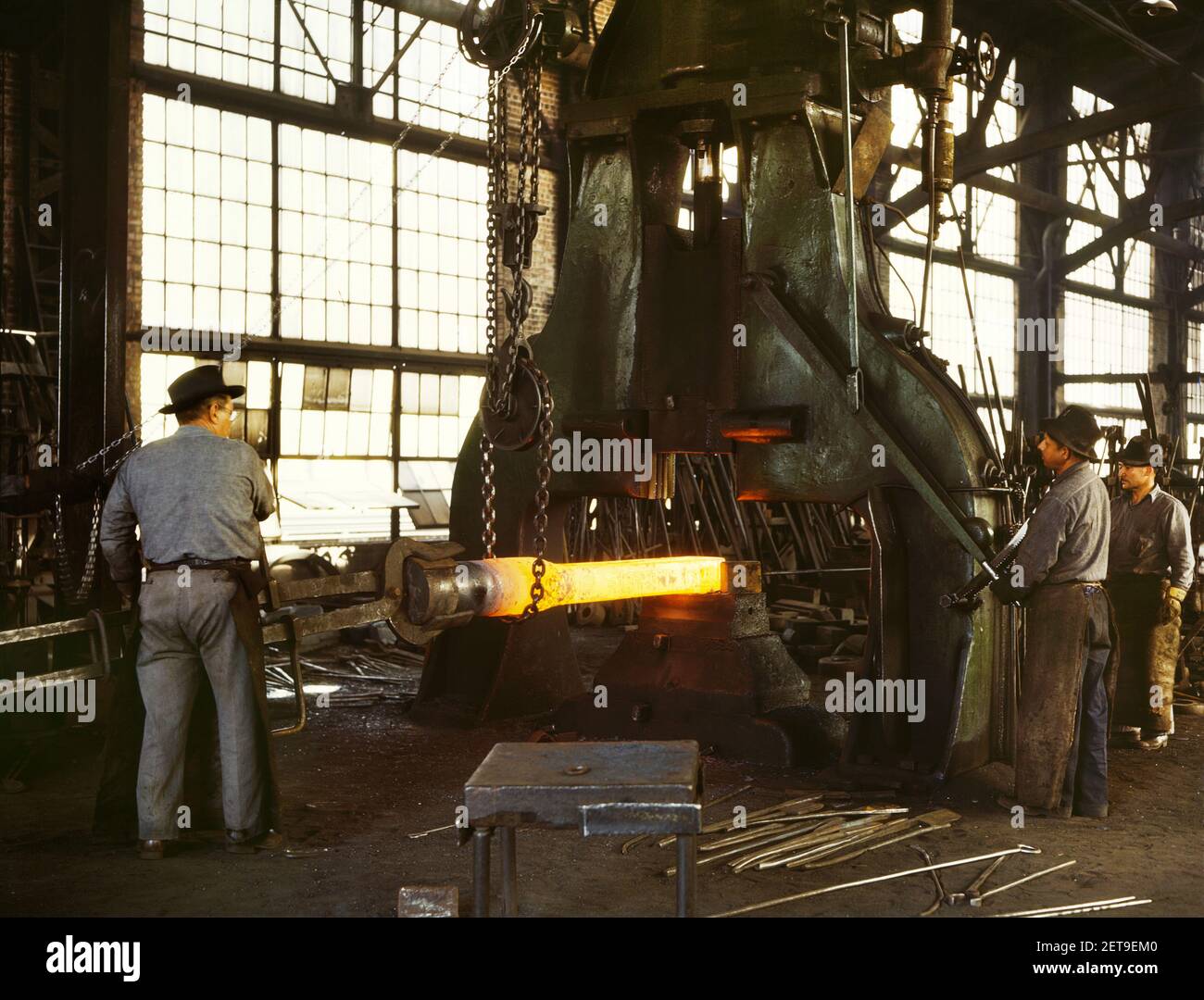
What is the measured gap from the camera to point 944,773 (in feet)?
18.5

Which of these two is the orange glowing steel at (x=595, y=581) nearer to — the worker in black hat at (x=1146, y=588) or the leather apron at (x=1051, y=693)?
the leather apron at (x=1051, y=693)

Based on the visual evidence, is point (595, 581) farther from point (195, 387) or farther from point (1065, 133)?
point (1065, 133)

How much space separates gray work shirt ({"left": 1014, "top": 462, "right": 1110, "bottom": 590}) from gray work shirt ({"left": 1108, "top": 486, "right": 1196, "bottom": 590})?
2070 millimetres

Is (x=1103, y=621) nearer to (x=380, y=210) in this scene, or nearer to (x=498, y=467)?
(x=498, y=467)

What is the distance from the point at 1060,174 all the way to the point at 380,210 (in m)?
13.9

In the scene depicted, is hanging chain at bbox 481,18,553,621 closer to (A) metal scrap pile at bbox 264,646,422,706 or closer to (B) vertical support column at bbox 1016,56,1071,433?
(A) metal scrap pile at bbox 264,646,422,706

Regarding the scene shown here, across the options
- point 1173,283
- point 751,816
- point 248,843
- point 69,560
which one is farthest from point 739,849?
point 1173,283

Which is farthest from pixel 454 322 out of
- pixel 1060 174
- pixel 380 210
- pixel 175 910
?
pixel 1060 174

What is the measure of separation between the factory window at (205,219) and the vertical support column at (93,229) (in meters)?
5.24

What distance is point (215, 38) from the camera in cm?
1238

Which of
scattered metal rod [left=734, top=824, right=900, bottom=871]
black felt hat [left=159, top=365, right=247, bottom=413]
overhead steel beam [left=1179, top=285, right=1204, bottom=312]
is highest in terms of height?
overhead steel beam [left=1179, top=285, right=1204, bottom=312]

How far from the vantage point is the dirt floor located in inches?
166

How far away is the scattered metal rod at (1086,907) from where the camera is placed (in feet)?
13.4

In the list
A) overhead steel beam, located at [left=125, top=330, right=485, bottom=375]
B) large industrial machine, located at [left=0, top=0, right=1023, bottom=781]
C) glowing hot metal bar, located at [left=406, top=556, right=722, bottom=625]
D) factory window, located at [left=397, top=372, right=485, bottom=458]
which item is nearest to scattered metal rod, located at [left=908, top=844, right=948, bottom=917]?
large industrial machine, located at [left=0, top=0, right=1023, bottom=781]
